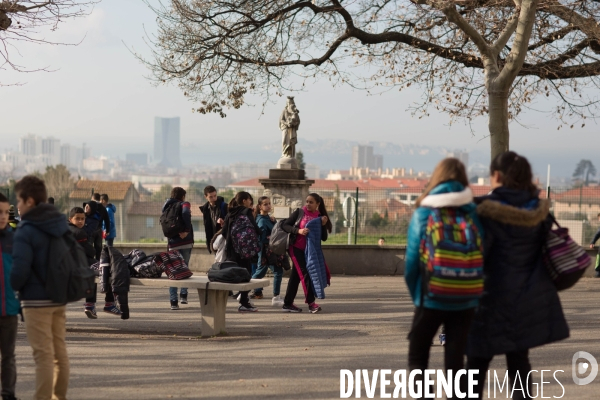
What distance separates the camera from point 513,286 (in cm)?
573

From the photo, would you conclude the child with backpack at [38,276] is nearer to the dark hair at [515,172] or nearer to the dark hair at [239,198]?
the dark hair at [515,172]

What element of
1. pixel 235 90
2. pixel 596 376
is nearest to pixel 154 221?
pixel 235 90

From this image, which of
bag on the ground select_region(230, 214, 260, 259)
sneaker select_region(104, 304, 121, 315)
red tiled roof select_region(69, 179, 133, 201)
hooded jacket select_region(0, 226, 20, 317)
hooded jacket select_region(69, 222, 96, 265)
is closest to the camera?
hooded jacket select_region(0, 226, 20, 317)

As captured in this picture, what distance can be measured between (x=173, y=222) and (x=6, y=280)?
667cm

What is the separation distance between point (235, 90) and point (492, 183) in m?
14.6

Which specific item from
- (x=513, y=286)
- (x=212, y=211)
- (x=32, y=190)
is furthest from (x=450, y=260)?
(x=212, y=211)

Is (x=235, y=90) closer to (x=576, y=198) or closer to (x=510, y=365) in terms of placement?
(x=576, y=198)

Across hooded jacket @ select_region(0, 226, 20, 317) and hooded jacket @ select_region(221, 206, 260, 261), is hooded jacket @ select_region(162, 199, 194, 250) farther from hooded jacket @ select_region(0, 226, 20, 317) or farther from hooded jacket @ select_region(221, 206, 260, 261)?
hooded jacket @ select_region(0, 226, 20, 317)

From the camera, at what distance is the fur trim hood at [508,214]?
225 inches

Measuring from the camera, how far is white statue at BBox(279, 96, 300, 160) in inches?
810

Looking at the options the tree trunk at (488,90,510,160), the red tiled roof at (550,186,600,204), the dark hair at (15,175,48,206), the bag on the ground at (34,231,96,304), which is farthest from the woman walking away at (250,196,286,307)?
the red tiled roof at (550,186,600,204)

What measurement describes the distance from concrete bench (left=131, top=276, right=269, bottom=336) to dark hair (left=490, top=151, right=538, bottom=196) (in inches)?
208

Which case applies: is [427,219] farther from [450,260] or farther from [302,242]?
[302,242]

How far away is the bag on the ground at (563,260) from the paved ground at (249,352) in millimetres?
1779
